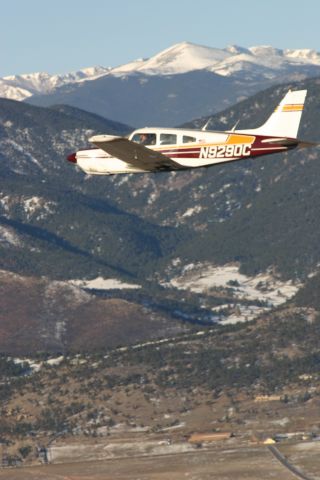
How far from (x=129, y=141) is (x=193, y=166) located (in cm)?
712

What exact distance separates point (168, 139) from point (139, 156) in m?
5.02

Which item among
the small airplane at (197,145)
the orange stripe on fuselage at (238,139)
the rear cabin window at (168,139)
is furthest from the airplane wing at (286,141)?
the rear cabin window at (168,139)

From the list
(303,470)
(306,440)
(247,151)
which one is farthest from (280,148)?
(306,440)

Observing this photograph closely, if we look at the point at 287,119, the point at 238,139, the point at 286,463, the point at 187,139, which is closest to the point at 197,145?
the point at 187,139

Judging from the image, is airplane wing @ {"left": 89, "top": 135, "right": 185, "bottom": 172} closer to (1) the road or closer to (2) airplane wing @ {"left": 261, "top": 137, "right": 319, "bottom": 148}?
(2) airplane wing @ {"left": 261, "top": 137, "right": 319, "bottom": 148}

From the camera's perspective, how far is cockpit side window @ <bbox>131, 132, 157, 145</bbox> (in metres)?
118

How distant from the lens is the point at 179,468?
17650 centimetres

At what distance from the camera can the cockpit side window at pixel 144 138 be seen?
118500mm

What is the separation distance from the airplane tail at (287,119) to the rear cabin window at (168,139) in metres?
6.47

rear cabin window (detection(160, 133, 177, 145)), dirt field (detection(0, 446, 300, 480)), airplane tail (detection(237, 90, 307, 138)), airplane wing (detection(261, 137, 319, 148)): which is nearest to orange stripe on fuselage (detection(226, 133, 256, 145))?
airplane tail (detection(237, 90, 307, 138))

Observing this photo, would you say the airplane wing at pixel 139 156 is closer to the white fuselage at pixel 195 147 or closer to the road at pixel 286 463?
the white fuselage at pixel 195 147

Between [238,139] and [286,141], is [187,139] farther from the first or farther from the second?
[286,141]

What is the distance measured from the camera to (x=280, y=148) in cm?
11256

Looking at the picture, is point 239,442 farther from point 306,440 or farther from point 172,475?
point 172,475
